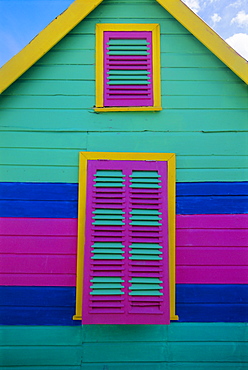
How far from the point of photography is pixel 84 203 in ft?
10.9

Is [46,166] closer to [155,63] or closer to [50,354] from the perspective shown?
[155,63]

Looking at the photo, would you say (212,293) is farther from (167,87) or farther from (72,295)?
(167,87)

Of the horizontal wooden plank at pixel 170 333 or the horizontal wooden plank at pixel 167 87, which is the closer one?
the horizontal wooden plank at pixel 170 333

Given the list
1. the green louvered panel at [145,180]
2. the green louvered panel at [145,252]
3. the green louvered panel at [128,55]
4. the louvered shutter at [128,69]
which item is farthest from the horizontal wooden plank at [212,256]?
the green louvered panel at [128,55]

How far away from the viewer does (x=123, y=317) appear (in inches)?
123

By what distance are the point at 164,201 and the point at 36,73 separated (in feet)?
6.83

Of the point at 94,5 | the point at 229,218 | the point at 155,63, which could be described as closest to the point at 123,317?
the point at 229,218

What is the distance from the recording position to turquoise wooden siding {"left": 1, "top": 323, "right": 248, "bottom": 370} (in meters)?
3.19

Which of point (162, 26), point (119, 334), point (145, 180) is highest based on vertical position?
point (162, 26)

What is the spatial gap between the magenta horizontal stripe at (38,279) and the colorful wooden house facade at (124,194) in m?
0.01

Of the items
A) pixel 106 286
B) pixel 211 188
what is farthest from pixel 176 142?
pixel 106 286

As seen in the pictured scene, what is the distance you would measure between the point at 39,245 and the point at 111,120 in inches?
63.6

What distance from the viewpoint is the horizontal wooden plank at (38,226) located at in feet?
10.8

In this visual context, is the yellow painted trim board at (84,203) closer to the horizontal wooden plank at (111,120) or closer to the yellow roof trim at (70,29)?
the horizontal wooden plank at (111,120)
